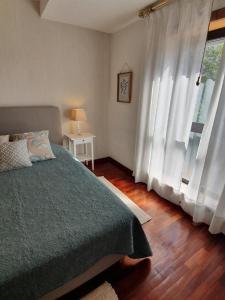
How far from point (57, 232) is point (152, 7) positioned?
8.34ft

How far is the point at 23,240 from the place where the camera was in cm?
110

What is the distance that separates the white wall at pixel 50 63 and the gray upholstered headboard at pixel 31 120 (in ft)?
0.53

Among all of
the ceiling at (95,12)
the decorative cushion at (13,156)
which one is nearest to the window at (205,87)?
the ceiling at (95,12)

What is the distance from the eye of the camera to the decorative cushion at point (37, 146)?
2203 millimetres

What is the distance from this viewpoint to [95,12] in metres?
2.29

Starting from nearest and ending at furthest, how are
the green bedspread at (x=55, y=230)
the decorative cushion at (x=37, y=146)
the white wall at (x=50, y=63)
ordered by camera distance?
the green bedspread at (x=55, y=230), the decorative cushion at (x=37, y=146), the white wall at (x=50, y=63)

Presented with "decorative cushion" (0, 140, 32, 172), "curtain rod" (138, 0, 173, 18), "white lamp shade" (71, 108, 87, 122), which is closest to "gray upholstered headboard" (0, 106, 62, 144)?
"white lamp shade" (71, 108, 87, 122)

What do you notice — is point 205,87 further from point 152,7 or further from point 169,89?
point 152,7

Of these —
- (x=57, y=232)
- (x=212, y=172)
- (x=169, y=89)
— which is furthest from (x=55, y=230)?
(x=169, y=89)

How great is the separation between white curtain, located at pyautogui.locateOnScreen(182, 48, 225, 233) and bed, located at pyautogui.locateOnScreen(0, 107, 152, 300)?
887 millimetres

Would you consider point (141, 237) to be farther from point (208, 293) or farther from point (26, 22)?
point (26, 22)

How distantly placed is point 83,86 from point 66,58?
20.0 inches

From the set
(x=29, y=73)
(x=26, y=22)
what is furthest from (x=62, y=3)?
(x=29, y=73)

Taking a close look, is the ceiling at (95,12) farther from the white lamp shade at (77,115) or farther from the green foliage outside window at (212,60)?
the white lamp shade at (77,115)
